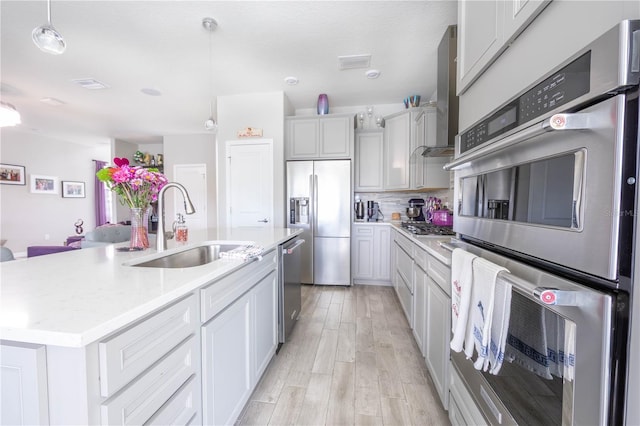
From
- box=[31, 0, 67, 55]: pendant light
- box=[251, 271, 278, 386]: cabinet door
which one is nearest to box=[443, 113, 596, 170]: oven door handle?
box=[251, 271, 278, 386]: cabinet door

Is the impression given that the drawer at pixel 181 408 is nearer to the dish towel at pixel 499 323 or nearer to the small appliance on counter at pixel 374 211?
the dish towel at pixel 499 323

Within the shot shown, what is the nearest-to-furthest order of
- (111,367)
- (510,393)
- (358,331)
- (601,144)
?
(601,144) → (111,367) → (510,393) → (358,331)

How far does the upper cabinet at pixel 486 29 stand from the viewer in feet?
2.64

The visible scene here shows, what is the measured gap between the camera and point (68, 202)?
661 cm

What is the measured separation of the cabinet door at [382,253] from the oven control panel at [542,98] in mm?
2806

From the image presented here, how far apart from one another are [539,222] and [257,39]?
111 inches

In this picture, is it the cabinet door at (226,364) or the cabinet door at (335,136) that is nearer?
the cabinet door at (226,364)

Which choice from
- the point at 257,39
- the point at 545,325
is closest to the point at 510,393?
the point at 545,325

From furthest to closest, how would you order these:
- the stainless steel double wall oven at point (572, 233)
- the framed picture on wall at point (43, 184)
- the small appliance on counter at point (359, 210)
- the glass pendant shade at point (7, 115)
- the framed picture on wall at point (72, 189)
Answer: the framed picture on wall at point (72, 189)
the framed picture on wall at point (43, 184)
the small appliance on counter at point (359, 210)
the glass pendant shade at point (7, 115)
the stainless steel double wall oven at point (572, 233)

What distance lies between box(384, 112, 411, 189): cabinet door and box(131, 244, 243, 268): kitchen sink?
8.60 ft

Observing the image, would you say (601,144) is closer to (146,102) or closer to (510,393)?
(510,393)

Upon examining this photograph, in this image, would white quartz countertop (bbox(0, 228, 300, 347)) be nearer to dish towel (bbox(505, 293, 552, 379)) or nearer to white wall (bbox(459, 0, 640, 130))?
dish towel (bbox(505, 293, 552, 379))

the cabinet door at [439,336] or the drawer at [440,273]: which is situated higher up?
the drawer at [440,273]

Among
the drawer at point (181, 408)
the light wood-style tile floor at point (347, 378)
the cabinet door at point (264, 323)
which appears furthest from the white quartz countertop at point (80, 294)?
the light wood-style tile floor at point (347, 378)
